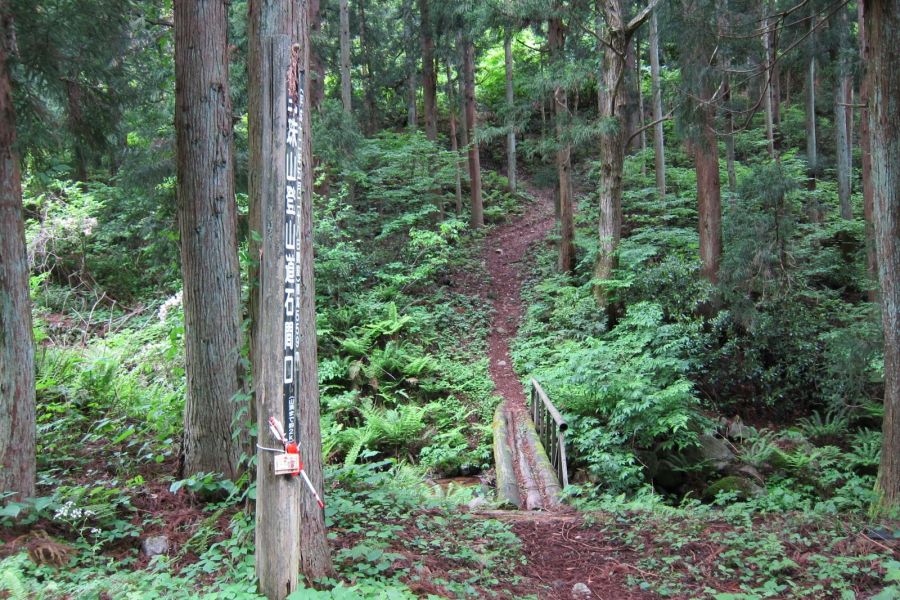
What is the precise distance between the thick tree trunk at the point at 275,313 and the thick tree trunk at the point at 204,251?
205 centimetres

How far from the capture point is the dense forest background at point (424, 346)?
4.44m

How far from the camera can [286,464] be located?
3.27 meters

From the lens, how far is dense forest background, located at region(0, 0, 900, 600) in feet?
14.6

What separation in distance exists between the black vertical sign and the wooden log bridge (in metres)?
4.49

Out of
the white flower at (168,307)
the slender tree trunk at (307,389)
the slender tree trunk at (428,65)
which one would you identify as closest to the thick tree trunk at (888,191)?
the slender tree trunk at (307,389)

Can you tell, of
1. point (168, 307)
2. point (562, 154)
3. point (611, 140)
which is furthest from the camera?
point (562, 154)

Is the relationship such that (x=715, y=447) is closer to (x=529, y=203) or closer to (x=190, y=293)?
(x=190, y=293)

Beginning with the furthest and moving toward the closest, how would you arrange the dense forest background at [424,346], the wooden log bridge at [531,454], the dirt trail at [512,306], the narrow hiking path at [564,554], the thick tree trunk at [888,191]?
the dirt trail at [512,306] → the wooden log bridge at [531,454] → the thick tree trunk at [888,191] → the narrow hiking path at [564,554] → the dense forest background at [424,346]

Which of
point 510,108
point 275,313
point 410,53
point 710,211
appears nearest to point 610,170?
point 710,211

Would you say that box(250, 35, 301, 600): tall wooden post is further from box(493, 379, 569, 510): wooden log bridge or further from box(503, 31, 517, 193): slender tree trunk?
box(503, 31, 517, 193): slender tree trunk

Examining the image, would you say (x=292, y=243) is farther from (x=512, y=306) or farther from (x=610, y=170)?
(x=512, y=306)

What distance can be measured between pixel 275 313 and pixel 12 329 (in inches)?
125

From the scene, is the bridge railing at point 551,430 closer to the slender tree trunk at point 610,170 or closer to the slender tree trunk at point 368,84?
the slender tree trunk at point 610,170

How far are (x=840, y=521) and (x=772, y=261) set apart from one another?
745cm
